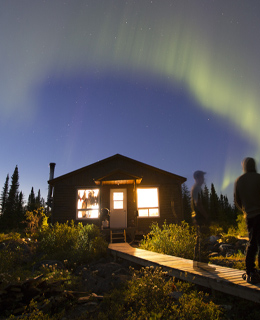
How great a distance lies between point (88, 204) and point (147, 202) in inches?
155

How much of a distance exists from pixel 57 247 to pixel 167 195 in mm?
8620

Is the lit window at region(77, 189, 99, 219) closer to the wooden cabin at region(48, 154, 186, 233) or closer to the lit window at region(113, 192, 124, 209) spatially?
the wooden cabin at region(48, 154, 186, 233)

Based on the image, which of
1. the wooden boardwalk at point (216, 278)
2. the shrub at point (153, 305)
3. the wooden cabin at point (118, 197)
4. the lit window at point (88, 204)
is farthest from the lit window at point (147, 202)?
the shrub at point (153, 305)

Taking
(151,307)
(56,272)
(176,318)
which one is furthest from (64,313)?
(56,272)

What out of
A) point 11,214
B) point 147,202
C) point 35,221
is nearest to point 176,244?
point 147,202

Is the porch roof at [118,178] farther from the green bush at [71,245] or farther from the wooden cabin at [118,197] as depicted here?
the green bush at [71,245]

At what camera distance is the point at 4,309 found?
4.39 m

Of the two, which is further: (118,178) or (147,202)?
(147,202)

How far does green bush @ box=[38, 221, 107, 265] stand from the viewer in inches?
355

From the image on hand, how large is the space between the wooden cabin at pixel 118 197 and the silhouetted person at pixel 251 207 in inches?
457

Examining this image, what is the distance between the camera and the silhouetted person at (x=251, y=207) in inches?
159

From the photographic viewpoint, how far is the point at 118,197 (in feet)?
54.1

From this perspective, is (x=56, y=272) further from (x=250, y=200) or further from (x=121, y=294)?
(x=250, y=200)

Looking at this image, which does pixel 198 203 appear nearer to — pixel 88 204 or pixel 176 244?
pixel 176 244
